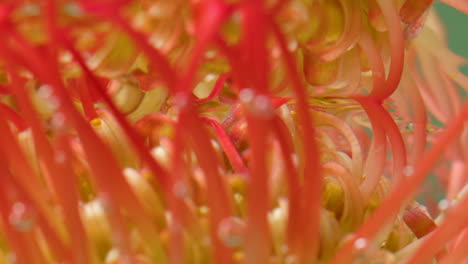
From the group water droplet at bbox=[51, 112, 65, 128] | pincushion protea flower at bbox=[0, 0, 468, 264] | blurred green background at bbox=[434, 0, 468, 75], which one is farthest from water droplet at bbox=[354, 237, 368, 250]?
blurred green background at bbox=[434, 0, 468, 75]

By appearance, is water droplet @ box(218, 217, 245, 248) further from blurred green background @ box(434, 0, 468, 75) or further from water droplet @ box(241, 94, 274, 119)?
blurred green background @ box(434, 0, 468, 75)

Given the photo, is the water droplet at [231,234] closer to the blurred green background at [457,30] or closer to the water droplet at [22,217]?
the water droplet at [22,217]

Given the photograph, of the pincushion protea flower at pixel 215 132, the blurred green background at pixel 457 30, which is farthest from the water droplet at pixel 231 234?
the blurred green background at pixel 457 30

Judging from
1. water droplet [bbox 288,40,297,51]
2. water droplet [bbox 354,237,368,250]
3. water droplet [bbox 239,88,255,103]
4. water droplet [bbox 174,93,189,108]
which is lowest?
water droplet [bbox 354,237,368,250]

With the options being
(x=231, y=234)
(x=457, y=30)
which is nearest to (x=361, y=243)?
(x=231, y=234)

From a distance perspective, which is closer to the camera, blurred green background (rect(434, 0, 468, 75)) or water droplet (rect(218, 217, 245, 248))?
water droplet (rect(218, 217, 245, 248))

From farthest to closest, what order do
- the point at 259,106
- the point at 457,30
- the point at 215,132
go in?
1. the point at 457,30
2. the point at 215,132
3. the point at 259,106

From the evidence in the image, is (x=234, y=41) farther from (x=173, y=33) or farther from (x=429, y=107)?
(x=429, y=107)

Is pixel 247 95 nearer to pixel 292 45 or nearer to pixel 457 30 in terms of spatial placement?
pixel 292 45
